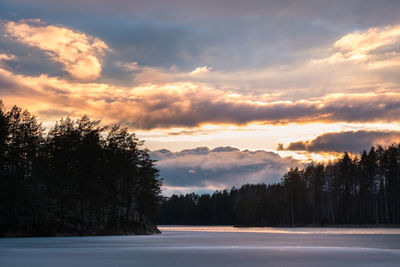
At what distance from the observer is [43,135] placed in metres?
68.5

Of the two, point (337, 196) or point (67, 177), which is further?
point (337, 196)

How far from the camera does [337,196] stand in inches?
5320

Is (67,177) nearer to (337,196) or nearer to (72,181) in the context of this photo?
(72,181)

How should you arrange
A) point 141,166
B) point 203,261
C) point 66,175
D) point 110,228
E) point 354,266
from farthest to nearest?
1. point 141,166
2. point 110,228
3. point 66,175
4. point 203,261
5. point 354,266

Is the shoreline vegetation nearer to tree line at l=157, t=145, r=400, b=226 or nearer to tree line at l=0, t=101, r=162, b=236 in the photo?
tree line at l=0, t=101, r=162, b=236

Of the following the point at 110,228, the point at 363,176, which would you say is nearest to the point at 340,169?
the point at 363,176

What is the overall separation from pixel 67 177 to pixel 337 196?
93.6 metres

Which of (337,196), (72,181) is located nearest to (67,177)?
(72,181)

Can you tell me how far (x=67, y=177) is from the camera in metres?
60.9

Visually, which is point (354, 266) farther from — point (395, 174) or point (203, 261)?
point (395, 174)

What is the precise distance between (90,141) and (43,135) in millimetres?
9115

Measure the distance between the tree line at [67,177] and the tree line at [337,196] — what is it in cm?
3112

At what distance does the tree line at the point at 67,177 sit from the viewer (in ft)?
179

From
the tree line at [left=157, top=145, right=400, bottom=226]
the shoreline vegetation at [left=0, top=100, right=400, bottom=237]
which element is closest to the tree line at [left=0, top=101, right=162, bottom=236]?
the shoreline vegetation at [left=0, top=100, right=400, bottom=237]
